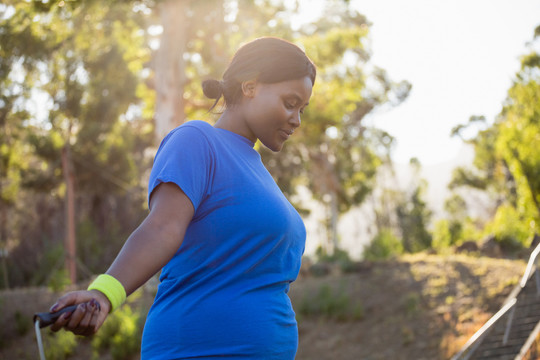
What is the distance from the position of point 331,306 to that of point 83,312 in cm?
948

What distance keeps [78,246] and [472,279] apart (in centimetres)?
1128

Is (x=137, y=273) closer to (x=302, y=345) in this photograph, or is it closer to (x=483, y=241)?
(x=302, y=345)

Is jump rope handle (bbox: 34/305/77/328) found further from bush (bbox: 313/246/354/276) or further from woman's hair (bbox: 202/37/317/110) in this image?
bush (bbox: 313/246/354/276)

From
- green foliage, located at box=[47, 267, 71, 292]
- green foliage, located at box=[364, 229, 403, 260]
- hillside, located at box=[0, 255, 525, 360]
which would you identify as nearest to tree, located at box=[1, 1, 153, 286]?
green foliage, located at box=[47, 267, 71, 292]

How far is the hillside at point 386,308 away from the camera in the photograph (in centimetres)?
853

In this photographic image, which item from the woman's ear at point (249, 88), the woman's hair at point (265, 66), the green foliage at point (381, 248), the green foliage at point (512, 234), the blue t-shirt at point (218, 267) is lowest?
the green foliage at point (381, 248)

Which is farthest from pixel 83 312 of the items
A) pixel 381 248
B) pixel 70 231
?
pixel 381 248

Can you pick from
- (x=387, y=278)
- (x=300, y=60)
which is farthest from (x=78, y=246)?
(x=300, y=60)

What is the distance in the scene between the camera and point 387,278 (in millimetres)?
11625

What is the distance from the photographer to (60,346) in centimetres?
900

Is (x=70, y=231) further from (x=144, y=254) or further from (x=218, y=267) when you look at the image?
(x=144, y=254)

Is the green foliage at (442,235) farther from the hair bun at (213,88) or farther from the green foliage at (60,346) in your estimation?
the hair bun at (213,88)

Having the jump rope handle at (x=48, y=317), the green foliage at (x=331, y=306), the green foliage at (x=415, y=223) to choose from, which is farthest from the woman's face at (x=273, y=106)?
the green foliage at (x=415, y=223)

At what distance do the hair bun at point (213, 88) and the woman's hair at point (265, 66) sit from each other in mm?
25
